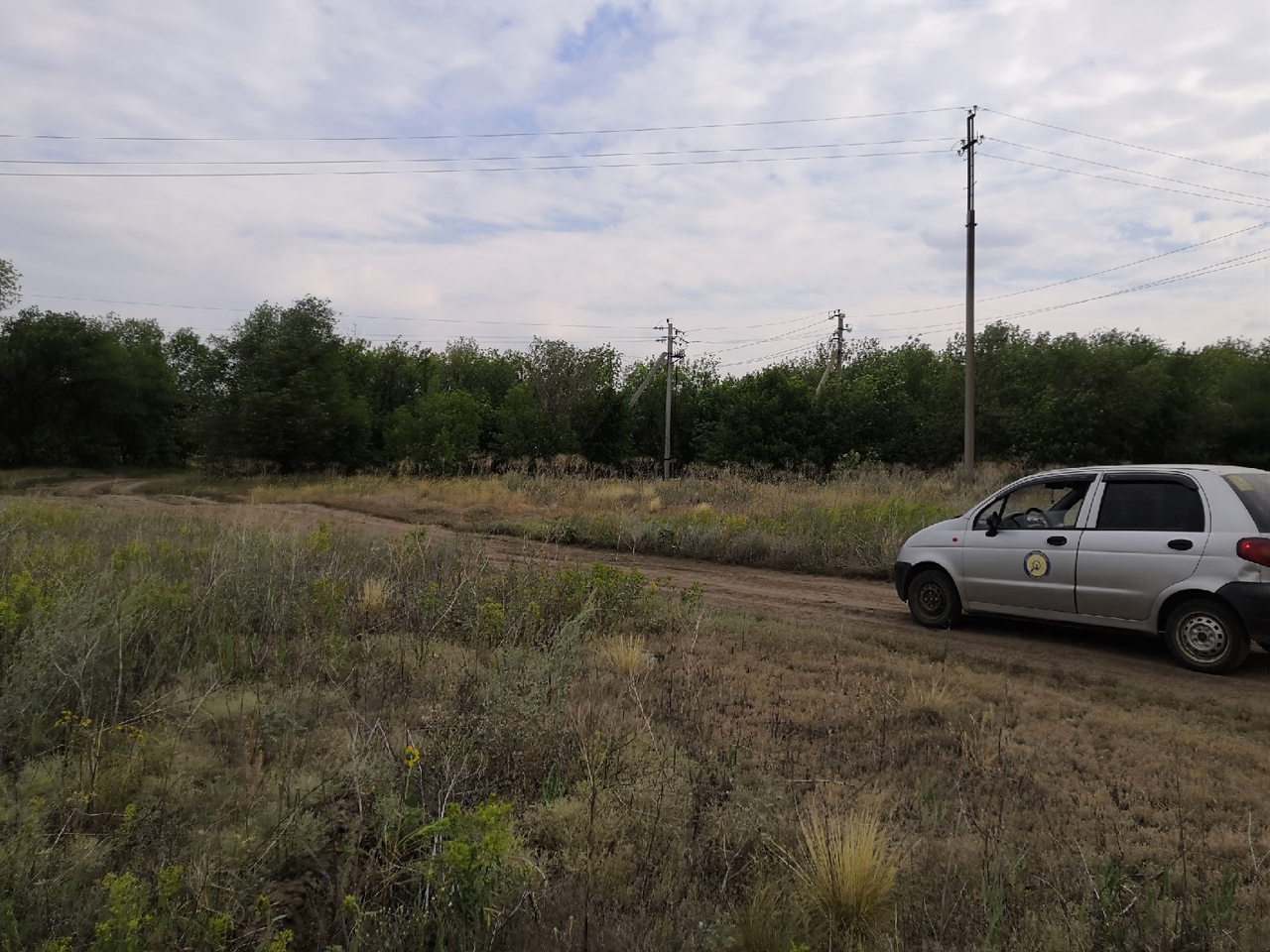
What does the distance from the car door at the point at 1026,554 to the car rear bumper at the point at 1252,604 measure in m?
1.40

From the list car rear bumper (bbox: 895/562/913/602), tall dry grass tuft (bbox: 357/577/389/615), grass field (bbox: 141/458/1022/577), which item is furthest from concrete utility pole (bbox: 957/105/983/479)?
tall dry grass tuft (bbox: 357/577/389/615)

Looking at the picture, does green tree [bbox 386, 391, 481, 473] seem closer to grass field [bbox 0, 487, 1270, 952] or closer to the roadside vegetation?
the roadside vegetation

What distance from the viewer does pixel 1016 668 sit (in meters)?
7.41

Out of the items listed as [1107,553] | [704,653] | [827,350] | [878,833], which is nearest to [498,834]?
[878,833]

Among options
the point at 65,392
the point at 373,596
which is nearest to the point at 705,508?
the point at 373,596

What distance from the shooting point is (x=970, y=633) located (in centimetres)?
902

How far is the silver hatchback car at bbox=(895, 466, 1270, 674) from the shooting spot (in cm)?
711

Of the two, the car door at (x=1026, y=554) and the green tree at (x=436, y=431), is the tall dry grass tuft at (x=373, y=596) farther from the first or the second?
the green tree at (x=436, y=431)

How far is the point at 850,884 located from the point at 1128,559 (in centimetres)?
612

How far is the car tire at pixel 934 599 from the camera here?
9.22 meters

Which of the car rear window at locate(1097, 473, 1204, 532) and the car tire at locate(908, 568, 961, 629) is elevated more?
the car rear window at locate(1097, 473, 1204, 532)

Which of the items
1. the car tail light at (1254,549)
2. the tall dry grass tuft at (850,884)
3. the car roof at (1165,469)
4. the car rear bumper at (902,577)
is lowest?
the tall dry grass tuft at (850,884)

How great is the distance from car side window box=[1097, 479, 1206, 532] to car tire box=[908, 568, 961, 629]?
1.83 m

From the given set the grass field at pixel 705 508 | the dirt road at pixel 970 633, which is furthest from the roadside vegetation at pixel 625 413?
the dirt road at pixel 970 633
